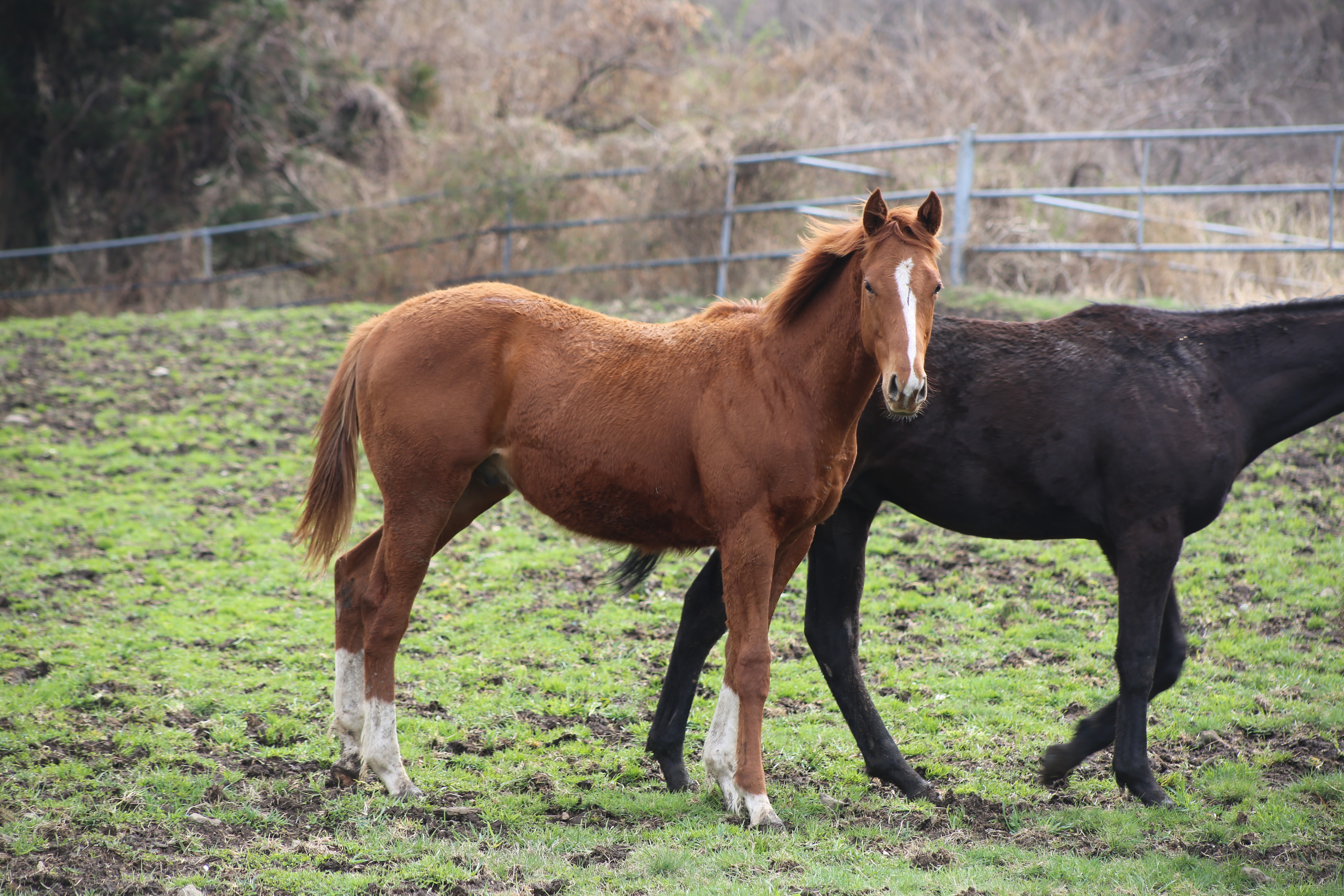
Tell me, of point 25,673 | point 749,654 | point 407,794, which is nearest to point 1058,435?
point 749,654

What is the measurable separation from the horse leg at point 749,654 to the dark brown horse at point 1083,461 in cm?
47

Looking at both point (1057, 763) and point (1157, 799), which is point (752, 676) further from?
point (1157, 799)

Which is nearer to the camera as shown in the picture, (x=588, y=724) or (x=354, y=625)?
(x=354, y=625)

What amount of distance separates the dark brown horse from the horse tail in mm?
1617

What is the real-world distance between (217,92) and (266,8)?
1.53 m

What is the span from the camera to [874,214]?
383 cm

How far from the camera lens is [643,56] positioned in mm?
19109

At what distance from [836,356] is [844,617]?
1347mm

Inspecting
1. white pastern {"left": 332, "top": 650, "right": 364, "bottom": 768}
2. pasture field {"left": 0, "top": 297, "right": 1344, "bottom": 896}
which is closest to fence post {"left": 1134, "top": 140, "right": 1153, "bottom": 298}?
pasture field {"left": 0, "top": 297, "right": 1344, "bottom": 896}

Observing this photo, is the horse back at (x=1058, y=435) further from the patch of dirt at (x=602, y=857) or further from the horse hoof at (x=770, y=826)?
the patch of dirt at (x=602, y=857)

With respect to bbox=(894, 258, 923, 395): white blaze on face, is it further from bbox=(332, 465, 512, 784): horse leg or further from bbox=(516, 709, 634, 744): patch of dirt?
bbox=(516, 709, 634, 744): patch of dirt

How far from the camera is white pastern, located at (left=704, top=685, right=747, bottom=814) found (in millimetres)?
4293

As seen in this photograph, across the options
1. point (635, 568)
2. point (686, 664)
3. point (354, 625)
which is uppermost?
point (635, 568)

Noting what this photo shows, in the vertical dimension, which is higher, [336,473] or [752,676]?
[336,473]
